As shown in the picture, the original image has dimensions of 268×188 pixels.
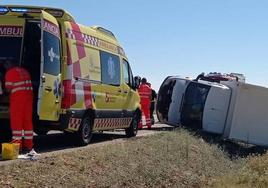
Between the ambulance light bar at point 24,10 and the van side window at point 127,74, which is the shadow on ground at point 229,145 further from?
the ambulance light bar at point 24,10

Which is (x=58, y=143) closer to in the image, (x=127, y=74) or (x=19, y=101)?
(x=19, y=101)

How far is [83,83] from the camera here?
1306 cm

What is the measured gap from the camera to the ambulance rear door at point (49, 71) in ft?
36.8

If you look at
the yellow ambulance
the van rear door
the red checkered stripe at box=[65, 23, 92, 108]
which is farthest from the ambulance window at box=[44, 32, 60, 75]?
the van rear door

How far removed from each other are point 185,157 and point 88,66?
3217 millimetres

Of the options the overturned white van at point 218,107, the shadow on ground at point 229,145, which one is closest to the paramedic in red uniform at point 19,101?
the shadow on ground at point 229,145

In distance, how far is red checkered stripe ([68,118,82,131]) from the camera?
12534 mm

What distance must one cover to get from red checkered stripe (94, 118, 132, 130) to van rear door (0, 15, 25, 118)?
2.90m

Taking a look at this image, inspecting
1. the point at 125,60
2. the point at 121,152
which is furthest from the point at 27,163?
the point at 125,60

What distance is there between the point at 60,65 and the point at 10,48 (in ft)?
3.70

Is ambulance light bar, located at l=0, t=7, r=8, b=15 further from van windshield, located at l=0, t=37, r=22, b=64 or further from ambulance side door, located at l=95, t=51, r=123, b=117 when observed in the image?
ambulance side door, located at l=95, t=51, r=123, b=117

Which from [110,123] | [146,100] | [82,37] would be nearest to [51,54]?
[82,37]

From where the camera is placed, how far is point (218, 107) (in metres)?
19.7

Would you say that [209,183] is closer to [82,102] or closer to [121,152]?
[121,152]
